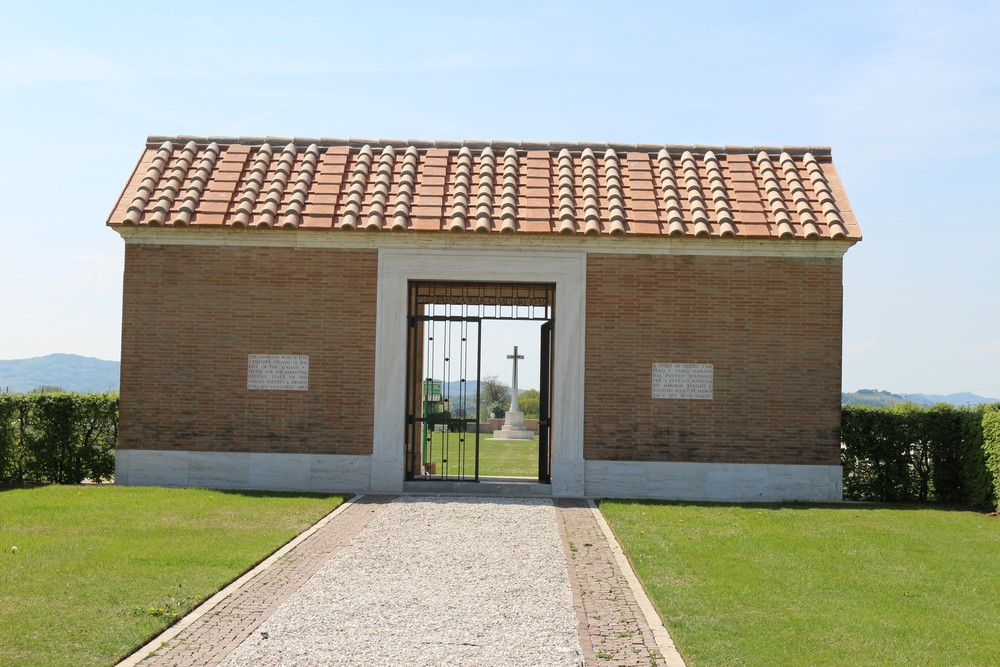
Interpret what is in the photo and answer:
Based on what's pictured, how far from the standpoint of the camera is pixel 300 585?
25.8 ft

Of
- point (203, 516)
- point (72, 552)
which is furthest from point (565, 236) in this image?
point (72, 552)

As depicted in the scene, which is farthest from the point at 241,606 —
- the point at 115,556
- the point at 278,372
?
the point at 278,372

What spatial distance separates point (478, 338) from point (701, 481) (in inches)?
150

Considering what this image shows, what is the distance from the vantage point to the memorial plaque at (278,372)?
45.5 ft

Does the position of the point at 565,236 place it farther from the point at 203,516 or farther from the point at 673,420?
the point at 203,516

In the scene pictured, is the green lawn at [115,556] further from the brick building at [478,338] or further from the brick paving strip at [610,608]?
the brick paving strip at [610,608]

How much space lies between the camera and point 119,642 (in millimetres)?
6094

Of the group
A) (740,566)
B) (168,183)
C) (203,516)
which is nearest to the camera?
(740,566)

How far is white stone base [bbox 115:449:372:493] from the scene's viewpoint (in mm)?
13781

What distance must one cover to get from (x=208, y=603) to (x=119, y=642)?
3.66ft

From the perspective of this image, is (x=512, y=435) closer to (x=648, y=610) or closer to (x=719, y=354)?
(x=719, y=354)

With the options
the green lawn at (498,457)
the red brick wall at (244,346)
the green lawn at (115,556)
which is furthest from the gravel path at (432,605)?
the green lawn at (498,457)

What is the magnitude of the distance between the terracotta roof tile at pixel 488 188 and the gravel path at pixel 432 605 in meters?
5.07

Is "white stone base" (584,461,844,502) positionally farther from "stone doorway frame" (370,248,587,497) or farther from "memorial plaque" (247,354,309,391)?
A: "memorial plaque" (247,354,309,391)
